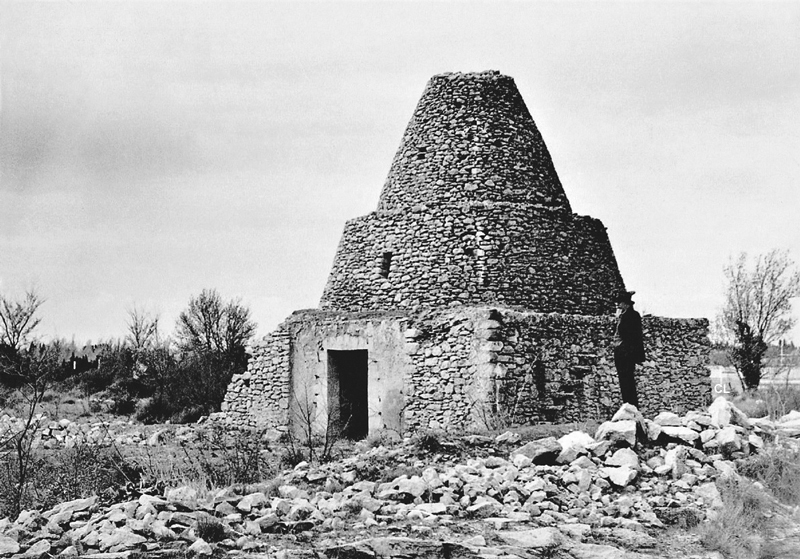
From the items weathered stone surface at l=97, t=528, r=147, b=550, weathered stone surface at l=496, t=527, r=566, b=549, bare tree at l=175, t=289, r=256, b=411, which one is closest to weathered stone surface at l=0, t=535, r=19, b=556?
weathered stone surface at l=97, t=528, r=147, b=550

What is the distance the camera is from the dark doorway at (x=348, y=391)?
1360cm

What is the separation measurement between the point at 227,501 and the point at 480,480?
7.24 feet

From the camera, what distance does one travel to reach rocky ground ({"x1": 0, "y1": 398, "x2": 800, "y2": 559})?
19.5ft

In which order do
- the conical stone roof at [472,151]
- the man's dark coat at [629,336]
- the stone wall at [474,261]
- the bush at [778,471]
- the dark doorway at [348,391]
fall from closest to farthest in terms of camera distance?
the bush at [778,471], the man's dark coat at [629,336], the stone wall at [474,261], the dark doorway at [348,391], the conical stone roof at [472,151]

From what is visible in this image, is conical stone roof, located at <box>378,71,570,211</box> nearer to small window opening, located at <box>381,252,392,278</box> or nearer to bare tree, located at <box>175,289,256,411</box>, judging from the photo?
small window opening, located at <box>381,252,392,278</box>

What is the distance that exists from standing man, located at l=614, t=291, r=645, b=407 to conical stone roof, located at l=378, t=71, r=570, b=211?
354cm

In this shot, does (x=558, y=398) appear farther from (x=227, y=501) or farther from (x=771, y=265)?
(x=771, y=265)

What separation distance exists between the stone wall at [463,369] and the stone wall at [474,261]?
714mm

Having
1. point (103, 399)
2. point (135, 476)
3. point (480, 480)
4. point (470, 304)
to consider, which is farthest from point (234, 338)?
point (480, 480)

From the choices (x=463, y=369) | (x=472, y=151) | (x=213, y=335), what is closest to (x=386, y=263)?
(x=472, y=151)

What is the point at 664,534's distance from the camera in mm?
6648

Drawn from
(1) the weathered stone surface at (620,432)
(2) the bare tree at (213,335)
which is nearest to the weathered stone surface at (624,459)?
(1) the weathered stone surface at (620,432)

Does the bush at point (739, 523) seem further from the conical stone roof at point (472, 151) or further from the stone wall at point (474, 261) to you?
the conical stone roof at point (472, 151)

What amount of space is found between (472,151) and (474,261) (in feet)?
7.14
